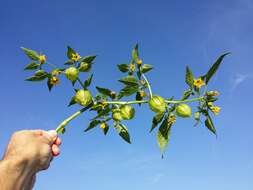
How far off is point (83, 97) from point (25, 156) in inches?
19.4

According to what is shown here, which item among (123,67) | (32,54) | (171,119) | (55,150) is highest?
(32,54)

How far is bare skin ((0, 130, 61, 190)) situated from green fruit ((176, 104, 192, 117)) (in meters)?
0.75

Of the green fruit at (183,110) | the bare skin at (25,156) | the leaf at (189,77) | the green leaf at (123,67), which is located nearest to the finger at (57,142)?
the bare skin at (25,156)

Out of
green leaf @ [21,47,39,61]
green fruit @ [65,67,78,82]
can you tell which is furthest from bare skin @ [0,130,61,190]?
green leaf @ [21,47,39,61]

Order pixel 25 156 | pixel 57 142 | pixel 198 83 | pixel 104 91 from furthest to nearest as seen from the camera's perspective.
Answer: pixel 104 91, pixel 57 142, pixel 198 83, pixel 25 156

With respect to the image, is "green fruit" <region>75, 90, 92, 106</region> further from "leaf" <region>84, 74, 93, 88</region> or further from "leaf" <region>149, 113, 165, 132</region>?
"leaf" <region>149, 113, 165, 132</region>

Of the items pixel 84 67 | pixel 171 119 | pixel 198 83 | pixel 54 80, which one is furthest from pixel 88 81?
pixel 198 83

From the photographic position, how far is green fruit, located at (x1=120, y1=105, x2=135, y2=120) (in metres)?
2.68

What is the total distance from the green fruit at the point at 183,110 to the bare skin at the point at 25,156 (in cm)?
75

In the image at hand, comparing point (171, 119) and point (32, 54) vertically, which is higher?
point (32, 54)

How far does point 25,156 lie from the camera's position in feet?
8.03

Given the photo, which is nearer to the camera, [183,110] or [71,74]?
[183,110]

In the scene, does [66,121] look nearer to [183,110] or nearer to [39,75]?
[39,75]

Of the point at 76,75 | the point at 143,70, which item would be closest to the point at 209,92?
the point at 143,70
